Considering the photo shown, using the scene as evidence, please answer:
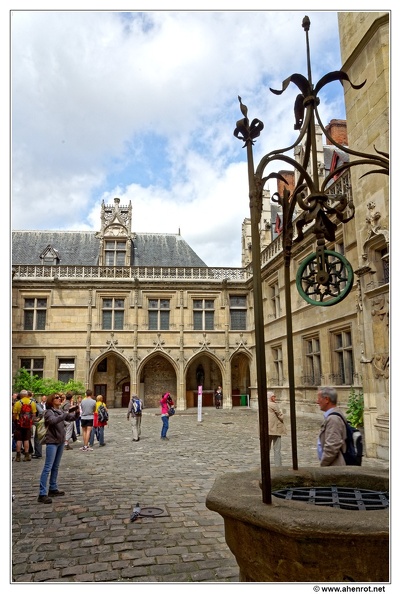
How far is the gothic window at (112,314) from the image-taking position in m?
24.2

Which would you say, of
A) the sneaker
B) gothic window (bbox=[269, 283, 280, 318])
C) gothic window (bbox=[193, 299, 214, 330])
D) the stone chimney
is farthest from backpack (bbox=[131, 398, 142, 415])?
the stone chimney

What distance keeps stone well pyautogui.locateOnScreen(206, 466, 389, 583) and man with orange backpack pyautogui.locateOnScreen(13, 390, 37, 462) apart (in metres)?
7.30

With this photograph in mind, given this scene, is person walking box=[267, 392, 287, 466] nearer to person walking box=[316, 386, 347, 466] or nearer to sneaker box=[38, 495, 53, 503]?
person walking box=[316, 386, 347, 466]

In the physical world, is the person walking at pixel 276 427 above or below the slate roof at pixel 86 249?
below

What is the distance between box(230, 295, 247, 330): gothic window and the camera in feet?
82.7

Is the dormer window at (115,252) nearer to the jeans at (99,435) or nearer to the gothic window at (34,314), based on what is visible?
the gothic window at (34,314)

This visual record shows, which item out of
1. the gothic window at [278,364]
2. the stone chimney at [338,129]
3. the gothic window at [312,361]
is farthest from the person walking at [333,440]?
the stone chimney at [338,129]

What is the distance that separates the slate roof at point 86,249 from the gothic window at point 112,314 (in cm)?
305

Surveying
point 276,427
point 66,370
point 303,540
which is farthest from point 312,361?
point 303,540

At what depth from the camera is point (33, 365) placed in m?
23.4

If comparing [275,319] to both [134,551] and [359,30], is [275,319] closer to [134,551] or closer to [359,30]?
[359,30]

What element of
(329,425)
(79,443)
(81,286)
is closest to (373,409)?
(329,425)

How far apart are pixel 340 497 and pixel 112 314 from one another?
22.2 metres

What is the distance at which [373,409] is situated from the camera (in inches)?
322
